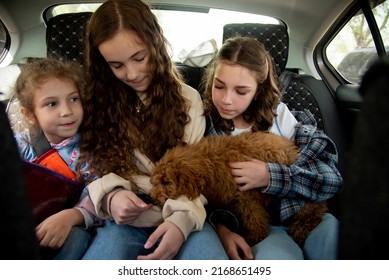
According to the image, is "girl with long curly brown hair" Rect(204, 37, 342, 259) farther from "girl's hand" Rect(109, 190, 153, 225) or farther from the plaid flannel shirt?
"girl's hand" Rect(109, 190, 153, 225)

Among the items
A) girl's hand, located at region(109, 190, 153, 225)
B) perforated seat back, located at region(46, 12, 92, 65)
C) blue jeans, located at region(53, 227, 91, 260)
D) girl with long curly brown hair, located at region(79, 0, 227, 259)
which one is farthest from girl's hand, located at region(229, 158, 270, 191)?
perforated seat back, located at region(46, 12, 92, 65)

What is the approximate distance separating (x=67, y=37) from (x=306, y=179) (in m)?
0.99

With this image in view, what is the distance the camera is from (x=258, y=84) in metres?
0.92

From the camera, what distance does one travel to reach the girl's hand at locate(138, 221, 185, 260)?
61cm

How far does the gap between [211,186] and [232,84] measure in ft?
0.99

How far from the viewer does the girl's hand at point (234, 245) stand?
689 millimetres

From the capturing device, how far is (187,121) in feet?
2.78

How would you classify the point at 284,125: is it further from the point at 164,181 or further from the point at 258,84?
the point at 164,181

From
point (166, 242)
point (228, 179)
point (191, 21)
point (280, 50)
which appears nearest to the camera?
point (166, 242)

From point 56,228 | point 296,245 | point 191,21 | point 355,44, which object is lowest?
point 296,245

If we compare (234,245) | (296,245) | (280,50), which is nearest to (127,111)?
(234,245)

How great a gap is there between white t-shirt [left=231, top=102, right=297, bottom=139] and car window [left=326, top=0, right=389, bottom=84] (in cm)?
22

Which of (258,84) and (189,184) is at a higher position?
(258,84)
